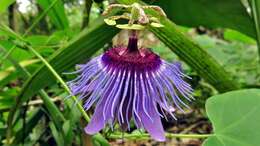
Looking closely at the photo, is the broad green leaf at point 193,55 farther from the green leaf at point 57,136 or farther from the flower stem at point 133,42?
the green leaf at point 57,136

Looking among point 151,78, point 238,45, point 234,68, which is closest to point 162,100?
point 151,78

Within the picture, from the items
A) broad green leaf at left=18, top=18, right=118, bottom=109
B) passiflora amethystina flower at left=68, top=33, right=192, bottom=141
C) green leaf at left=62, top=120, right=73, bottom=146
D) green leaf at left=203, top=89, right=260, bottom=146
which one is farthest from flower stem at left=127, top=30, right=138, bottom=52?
green leaf at left=62, top=120, right=73, bottom=146

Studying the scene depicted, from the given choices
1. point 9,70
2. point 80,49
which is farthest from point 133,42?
point 9,70

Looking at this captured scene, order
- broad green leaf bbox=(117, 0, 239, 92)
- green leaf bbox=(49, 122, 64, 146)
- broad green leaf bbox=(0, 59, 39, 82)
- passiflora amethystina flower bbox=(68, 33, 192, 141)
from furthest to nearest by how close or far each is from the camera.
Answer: broad green leaf bbox=(0, 59, 39, 82) < green leaf bbox=(49, 122, 64, 146) < broad green leaf bbox=(117, 0, 239, 92) < passiflora amethystina flower bbox=(68, 33, 192, 141)

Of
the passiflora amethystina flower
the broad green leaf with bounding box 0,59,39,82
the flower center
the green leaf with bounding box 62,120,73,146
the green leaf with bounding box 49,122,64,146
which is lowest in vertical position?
the green leaf with bounding box 49,122,64,146

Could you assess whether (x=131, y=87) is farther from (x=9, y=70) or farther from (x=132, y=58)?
(x=9, y=70)

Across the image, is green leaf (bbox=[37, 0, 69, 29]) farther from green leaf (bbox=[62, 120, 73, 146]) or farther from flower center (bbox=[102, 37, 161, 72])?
flower center (bbox=[102, 37, 161, 72])

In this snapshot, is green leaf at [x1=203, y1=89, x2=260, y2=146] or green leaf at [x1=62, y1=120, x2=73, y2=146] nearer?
green leaf at [x1=203, y1=89, x2=260, y2=146]

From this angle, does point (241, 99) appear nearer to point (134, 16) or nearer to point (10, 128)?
point (134, 16)
